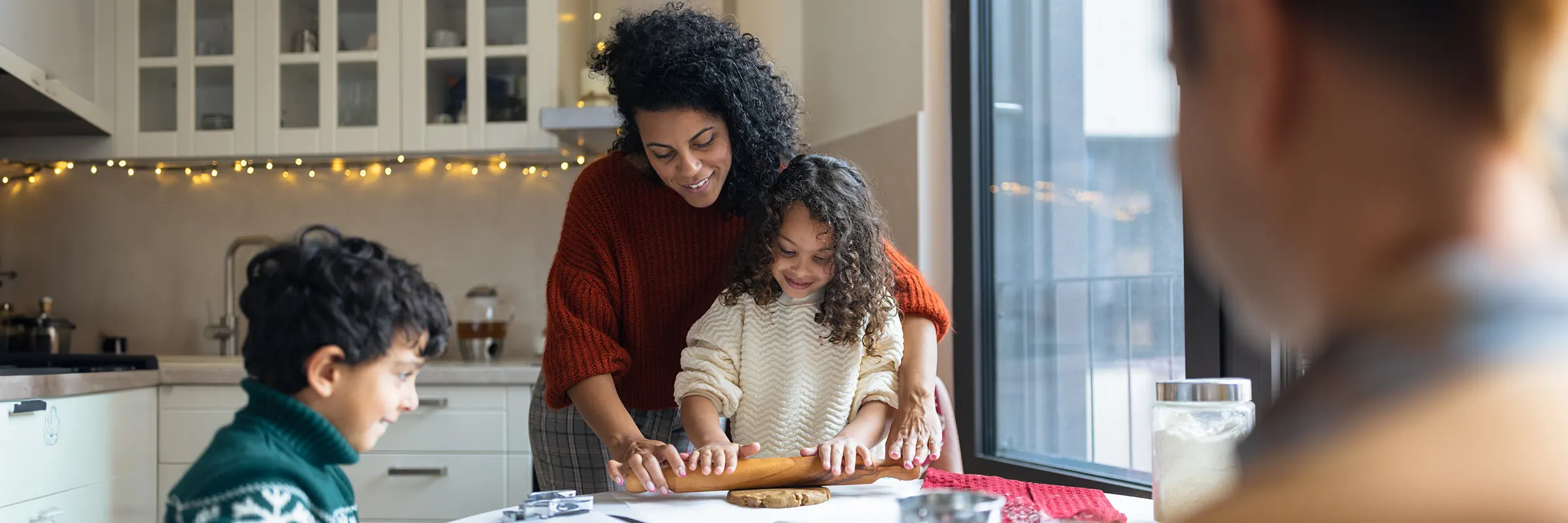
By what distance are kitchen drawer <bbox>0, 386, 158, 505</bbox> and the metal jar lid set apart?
2.38 metres

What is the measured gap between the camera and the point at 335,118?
3.37 metres

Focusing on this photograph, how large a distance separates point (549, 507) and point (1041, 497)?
534 millimetres

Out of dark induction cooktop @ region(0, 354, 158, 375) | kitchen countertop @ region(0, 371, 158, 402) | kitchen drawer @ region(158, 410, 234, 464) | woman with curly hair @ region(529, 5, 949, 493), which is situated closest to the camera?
woman with curly hair @ region(529, 5, 949, 493)

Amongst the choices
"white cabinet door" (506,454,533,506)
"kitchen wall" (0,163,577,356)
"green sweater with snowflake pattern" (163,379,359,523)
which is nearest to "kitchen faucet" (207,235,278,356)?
"kitchen wall" (0,163,577,356)

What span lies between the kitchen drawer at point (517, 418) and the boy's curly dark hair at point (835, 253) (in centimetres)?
156

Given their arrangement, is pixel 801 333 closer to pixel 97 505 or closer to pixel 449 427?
pixel 449 427

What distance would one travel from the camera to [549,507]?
116cm

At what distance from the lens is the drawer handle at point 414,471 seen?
2977mm

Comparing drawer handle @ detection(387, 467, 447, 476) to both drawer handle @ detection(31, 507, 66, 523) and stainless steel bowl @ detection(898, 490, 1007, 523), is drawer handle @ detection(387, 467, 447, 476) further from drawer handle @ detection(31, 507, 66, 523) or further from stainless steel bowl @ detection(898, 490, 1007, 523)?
stainless steel bowl @ detection(898, 490, 1007, 523)

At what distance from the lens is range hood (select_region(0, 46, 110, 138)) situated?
116 inches

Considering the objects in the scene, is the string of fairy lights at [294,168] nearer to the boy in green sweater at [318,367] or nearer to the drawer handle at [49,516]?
the drawer handle at [49,516]

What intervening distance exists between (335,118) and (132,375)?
913mm

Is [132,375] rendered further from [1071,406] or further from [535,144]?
[1071,406]

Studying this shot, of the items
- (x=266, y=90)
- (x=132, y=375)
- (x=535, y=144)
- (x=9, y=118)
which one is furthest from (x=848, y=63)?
(x=9, y=118)
